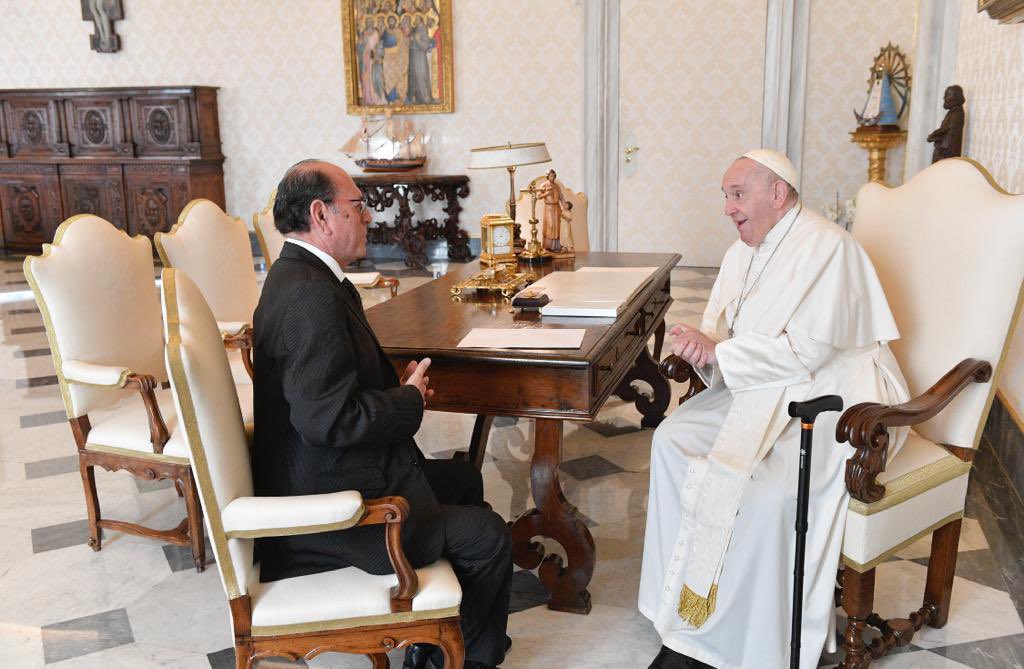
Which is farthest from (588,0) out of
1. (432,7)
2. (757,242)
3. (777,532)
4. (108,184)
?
(777,532)

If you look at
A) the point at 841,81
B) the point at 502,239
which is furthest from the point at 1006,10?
the point at 841,81

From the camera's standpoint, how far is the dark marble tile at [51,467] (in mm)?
4051

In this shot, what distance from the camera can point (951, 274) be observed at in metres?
2.60

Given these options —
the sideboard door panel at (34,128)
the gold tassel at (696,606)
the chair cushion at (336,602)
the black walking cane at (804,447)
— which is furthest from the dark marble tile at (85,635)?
the sideboard door panel at (34,128)

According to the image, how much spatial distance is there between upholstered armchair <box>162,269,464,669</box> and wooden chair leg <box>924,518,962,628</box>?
1448 millimetres

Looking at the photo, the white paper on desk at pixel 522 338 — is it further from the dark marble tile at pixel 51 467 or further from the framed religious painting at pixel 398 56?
the framed religious painting at pixel 398 56

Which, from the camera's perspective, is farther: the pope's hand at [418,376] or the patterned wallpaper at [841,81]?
the patterned wallpaper at [841,81]

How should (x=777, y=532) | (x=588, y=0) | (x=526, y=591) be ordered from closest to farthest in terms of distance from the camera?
(x=777, y=532) → (x=526, y=591) → (x=588, y=0)

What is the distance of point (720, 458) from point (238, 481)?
127 centimetres

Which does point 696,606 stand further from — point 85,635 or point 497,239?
point 85,635

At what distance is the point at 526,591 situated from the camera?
2904 mm

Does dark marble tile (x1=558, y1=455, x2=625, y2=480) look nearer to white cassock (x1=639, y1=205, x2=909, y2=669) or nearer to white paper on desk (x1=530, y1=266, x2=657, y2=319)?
white paper on desk (x1=530, y1=266, x2=657, y2=319)

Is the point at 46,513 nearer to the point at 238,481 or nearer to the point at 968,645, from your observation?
the point at 238,481

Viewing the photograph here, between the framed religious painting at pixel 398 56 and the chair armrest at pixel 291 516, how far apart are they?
804cm
